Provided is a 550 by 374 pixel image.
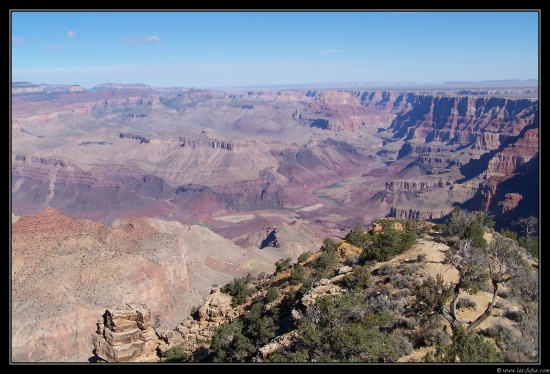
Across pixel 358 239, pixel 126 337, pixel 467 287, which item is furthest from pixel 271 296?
pixel 467 287

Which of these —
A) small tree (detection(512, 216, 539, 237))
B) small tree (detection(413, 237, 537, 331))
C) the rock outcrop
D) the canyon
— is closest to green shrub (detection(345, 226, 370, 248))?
small tree (detection(413, 237, 537, 331))

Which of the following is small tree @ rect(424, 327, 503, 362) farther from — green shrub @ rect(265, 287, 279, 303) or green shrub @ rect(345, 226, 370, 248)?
green shrub @ rect(345, 226, 370, 248)

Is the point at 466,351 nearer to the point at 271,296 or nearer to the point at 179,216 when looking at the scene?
the point at 271,296

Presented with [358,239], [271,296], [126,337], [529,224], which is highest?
[358,239]

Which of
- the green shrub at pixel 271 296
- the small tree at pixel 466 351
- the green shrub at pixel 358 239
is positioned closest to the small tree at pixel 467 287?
the small tree at pixel 466 351

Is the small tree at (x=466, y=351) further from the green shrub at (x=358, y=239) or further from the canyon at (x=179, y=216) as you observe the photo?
the canyon at (x=179, y=216)

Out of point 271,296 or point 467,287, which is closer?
point 467,287

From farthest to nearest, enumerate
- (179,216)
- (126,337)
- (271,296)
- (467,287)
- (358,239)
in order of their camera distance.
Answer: (179,216), (358,239), (271,296), (126,337), (467,287)

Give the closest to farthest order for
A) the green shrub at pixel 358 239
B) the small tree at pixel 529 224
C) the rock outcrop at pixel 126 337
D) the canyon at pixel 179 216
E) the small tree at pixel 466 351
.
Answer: the small tree at pixel 466 351 < the rock outcrop at pixel 126 337 < the green shrub at pixel 358 239 < the small tree at pixel 529 224 < the canyon at pixel 179 216

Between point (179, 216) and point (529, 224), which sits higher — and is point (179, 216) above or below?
below

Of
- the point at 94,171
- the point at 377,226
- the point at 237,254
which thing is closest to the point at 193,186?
the point at 94,171
